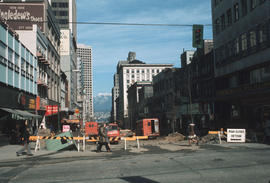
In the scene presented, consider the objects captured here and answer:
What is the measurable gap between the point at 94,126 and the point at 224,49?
23369mm

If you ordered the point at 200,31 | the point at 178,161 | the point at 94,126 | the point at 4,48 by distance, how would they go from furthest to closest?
the point at 94,126
the point at 4,48
the point at 200,31
the point at 178,161

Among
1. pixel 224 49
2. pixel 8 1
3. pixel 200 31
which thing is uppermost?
pixel 8 1

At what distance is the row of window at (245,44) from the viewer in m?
29.8

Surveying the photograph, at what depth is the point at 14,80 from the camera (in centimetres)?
3186

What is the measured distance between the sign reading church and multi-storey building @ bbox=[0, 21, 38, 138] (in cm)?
928

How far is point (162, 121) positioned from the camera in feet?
237

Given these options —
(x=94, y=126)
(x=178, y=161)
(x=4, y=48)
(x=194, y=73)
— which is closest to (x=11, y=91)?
(x=4, y=48)

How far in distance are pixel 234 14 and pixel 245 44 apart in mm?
5048

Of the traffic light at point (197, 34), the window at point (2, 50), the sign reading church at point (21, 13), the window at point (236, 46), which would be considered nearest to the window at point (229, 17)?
the window at point (236, 46)

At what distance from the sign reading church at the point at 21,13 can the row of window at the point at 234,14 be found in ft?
97.0

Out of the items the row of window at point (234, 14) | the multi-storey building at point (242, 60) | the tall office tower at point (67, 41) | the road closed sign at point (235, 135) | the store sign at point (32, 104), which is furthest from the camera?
the tall office tower at point (67, 41)

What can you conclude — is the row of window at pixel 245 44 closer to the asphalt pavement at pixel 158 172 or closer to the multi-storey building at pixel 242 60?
the multi-storey building at pixel 242 60

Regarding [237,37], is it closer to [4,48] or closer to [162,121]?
[4,48]

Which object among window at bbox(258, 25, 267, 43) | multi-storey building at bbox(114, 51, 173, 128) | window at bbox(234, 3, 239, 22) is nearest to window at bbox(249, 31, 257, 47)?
window at bbox(258, 25, 267, 43)
